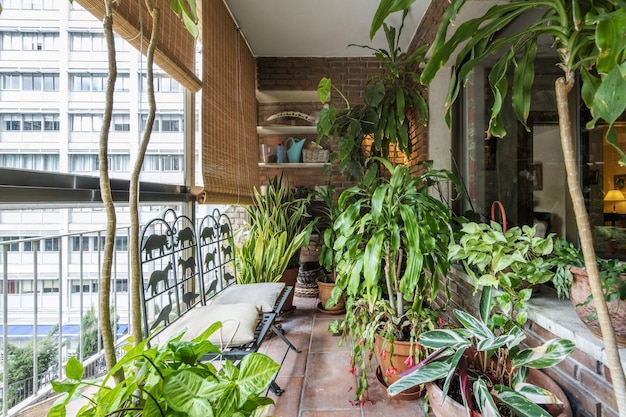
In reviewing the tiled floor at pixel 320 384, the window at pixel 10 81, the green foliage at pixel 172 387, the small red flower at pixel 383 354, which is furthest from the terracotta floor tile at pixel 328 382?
the window at pixel 10 81

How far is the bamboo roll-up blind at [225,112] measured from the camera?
7.07ft

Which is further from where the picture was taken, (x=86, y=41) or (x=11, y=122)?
(x=86, y=41)

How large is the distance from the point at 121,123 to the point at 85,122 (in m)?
0.33

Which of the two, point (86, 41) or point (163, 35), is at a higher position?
point (163, 35)

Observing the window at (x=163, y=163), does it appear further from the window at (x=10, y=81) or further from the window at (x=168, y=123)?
the window at (x=10, y=81)

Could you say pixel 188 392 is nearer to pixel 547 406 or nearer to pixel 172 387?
pixel 172 387

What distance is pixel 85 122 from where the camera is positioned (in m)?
1.39

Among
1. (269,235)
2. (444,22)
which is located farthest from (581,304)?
(269,235)

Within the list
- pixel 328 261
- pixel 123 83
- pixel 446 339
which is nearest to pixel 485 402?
pixel 446 339

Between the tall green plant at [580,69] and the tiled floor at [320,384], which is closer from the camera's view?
the tall green plant at [580,69]

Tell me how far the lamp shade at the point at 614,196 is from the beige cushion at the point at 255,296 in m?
1.62

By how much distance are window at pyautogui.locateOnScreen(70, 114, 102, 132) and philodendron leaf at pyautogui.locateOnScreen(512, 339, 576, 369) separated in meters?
1.93

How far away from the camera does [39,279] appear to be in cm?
135

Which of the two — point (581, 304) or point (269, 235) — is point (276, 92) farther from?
point (581, 304)
